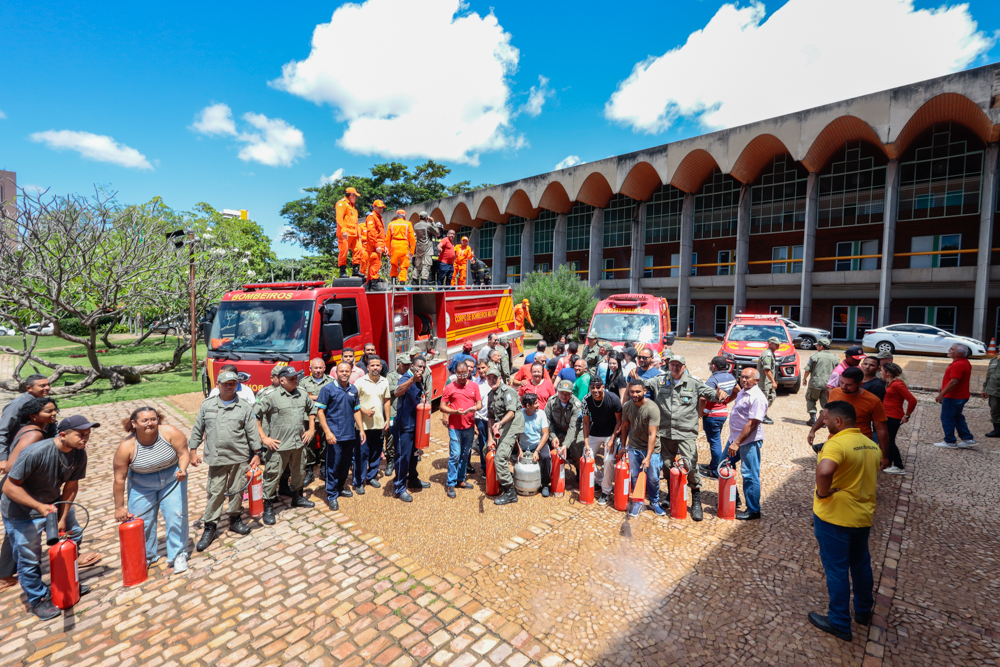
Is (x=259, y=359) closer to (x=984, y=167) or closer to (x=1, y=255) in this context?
(x=1, y=255)

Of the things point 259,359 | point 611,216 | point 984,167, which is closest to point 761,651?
point 259,359

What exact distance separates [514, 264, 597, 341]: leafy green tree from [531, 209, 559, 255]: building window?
40.8 feet

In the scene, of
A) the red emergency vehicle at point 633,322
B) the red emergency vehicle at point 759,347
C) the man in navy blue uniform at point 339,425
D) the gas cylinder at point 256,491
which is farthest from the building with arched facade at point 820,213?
the gas cylinder at point 256,491

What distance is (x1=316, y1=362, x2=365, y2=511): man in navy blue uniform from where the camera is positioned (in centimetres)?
570

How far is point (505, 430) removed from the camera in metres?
5.91

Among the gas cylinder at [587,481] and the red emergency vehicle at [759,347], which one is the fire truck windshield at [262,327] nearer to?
the gas cylinder at [587,481]

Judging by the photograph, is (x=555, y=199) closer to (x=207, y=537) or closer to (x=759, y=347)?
(x=759, y=347)

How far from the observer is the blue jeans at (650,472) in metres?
5.56

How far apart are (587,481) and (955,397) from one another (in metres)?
6.62

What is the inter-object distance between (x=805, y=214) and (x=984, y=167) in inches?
259

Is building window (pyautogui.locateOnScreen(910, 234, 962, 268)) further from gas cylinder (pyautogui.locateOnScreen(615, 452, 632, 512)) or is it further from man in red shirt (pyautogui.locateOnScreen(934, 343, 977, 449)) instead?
gas cylinder (pyautogui.locateOnScreen(615, 452, 632, 512))

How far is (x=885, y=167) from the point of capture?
22578 millimetres

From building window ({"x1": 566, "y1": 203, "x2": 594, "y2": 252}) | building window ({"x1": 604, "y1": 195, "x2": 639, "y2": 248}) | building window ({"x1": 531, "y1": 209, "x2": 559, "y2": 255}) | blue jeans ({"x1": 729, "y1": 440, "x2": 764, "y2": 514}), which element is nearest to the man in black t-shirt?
blue jeans ({"x1": 729, "y1": 440, "x2": 764, "y2": 514})

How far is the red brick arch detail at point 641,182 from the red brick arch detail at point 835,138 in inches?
314
